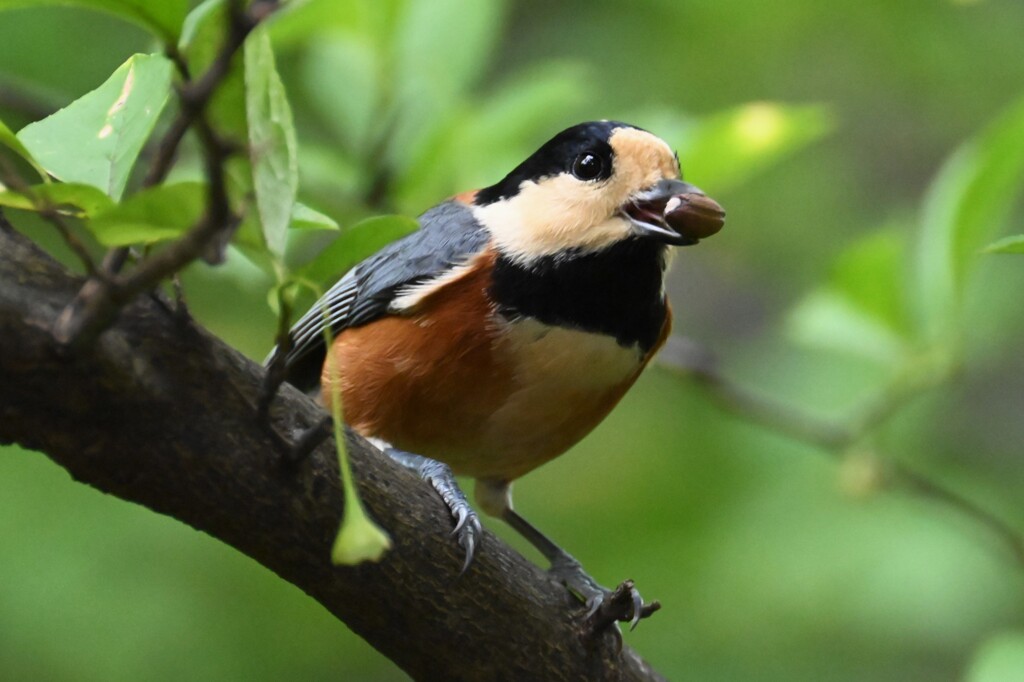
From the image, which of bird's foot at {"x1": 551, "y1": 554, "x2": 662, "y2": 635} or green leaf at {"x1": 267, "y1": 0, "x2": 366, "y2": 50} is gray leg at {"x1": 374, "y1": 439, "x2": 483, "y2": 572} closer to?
bird's foot at {"x1": 551, "y1": 554, "x2": 662, "y2": 635}

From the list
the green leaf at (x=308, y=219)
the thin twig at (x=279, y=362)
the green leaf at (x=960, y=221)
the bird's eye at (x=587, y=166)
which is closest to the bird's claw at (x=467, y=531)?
the thin twig at (x=279, y=362)

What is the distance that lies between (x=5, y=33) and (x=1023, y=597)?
4.23 meters

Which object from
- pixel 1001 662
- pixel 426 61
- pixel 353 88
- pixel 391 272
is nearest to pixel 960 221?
pixel 1001 662

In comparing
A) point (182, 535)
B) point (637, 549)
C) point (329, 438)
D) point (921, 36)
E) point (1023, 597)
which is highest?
point (921, 36)

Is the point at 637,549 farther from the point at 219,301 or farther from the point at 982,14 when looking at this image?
the point at 982,14

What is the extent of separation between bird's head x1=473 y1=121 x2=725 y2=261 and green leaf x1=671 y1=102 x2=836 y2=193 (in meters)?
0.34

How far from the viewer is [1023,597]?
4.68m

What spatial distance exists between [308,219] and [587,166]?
4.69ft

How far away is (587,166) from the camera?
2863 mm

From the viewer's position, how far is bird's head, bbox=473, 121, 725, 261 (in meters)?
2.71

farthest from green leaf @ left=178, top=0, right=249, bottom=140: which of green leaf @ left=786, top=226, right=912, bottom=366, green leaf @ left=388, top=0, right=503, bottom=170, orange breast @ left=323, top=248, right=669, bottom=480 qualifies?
green leaf @ left=786, top=226, right=912, bottom=366

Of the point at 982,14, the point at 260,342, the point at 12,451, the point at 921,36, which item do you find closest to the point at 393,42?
the point at 260,342

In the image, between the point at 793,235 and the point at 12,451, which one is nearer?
the point at 12,451

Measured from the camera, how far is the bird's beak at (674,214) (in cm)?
240
